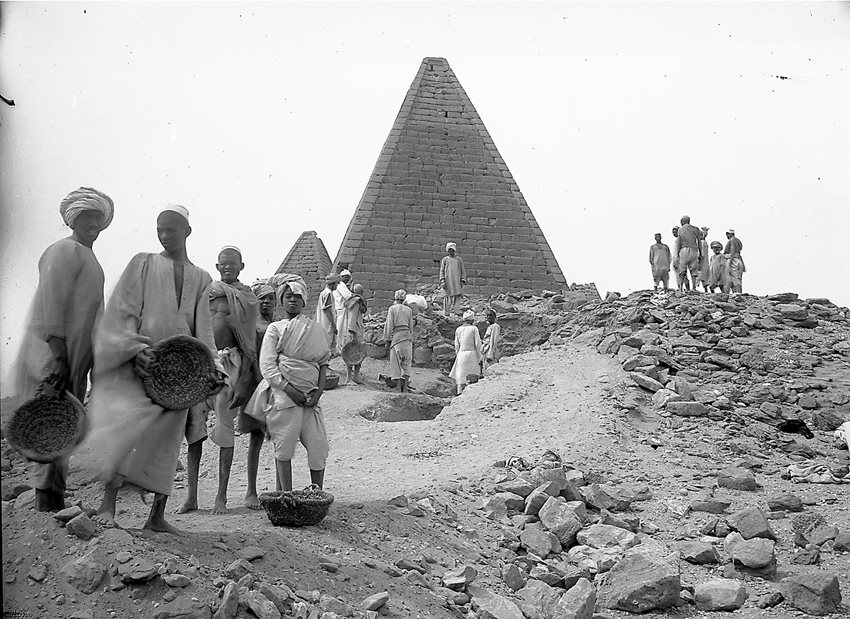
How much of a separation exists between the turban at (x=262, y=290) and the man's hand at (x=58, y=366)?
6.96ft

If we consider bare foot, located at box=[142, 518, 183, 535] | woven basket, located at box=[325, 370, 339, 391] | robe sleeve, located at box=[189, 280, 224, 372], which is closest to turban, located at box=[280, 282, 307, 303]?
robe sleeve, located at box=[189, 280, 224, 372]

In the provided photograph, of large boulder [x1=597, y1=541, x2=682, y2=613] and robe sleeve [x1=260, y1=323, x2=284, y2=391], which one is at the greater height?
robe sleeve [x1=260, y1=323, x2=284, y2=391]

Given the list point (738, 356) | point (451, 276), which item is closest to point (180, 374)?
point (738, 356)

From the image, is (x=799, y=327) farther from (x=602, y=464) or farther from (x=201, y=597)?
(x=201, y=597)

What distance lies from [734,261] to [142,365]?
13346 mm

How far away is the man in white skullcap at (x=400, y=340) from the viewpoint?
11.9 metres

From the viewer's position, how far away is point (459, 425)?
29.0ft

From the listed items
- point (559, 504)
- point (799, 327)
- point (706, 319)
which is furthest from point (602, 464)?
point (799, 327)

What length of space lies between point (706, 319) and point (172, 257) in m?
8.13

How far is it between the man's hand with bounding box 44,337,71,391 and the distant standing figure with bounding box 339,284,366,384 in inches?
302

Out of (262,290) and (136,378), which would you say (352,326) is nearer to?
(262,290)

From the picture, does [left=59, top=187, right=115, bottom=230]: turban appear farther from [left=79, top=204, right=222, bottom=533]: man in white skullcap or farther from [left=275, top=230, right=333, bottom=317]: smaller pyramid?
[left=275, top=230, right=333, bottom=317]: smaller pyramid

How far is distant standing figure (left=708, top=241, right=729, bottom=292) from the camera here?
611 inches

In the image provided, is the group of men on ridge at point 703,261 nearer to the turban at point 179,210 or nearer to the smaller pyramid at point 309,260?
the smaller pyramid at point 309,260
